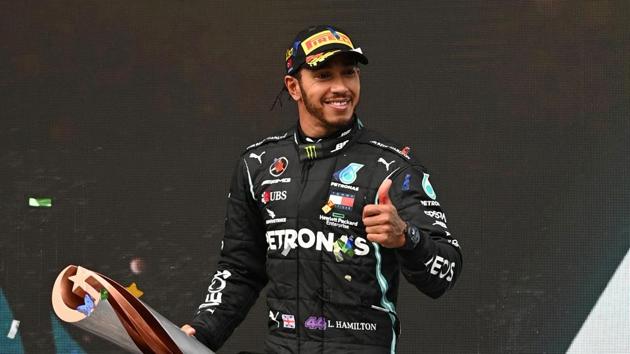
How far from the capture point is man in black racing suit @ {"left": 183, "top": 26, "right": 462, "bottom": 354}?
2.72m

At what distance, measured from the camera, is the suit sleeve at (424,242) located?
8.20ft

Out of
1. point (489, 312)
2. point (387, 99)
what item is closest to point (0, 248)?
point (387, 99)

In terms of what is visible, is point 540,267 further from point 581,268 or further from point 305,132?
point 305,132

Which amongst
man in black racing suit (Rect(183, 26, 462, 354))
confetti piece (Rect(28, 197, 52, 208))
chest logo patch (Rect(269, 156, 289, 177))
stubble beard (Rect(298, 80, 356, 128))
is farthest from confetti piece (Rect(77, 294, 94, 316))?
confetti piece (Rect(28, 197, 52, 208))

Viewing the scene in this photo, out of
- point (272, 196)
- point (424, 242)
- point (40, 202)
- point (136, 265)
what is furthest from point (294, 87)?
point (40, 202)

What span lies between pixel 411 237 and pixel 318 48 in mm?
626

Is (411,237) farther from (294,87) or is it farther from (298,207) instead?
(294,87)

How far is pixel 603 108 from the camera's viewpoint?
3.97 metres

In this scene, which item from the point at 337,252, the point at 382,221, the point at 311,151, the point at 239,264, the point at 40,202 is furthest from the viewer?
the point at 40,202

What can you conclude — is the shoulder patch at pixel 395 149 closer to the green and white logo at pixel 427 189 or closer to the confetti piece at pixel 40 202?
the green and white logo at pixel 427 189

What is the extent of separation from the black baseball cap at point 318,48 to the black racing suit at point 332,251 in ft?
0.60

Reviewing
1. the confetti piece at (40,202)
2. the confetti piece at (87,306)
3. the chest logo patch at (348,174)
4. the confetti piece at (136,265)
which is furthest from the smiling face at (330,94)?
the confetti piece at (40,202)

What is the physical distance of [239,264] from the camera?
116 inches

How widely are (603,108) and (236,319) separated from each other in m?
1.68
